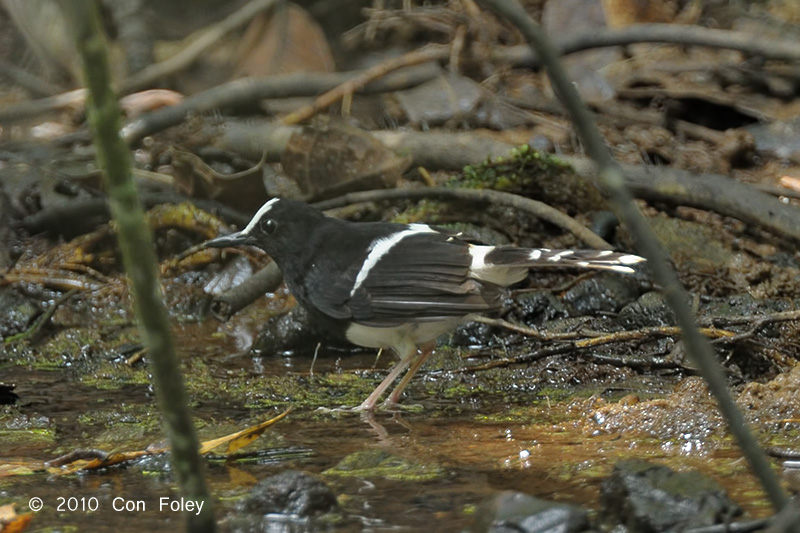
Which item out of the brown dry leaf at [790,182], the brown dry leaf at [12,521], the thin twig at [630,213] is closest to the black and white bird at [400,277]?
the brown dry leaf at [12,521]

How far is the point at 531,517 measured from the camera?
8.07 feet

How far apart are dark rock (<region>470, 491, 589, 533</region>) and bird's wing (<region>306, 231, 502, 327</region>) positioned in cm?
183

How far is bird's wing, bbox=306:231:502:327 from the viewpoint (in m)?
4.38

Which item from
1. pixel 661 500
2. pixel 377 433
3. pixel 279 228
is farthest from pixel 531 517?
pixel 279 228

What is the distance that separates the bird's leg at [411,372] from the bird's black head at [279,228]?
2.48 ft

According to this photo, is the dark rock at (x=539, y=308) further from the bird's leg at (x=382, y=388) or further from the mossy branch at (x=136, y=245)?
the mossy branch at (x=136, y=245)

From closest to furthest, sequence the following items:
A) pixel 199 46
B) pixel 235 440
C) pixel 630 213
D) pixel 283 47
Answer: pixel 630 213 < pixel 235 440 < pixel 283 47 < pixel 199 46

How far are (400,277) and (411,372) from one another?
0.46 m

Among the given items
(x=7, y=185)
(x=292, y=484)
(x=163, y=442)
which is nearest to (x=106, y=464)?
(x=163, y=442)

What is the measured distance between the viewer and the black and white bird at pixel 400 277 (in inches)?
173

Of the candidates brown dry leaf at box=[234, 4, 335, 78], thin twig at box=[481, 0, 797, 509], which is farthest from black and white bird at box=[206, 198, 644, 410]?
brown dry leaf at box=[234, 4, 335, 78]

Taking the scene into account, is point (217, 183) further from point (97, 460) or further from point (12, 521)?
point (12, 521)

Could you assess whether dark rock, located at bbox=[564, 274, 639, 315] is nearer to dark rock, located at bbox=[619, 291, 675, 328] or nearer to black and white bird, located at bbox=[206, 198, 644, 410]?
dark rock, located at bbox=[619, 291, 675, 328]

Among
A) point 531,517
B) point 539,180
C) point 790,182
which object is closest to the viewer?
point 531,517
